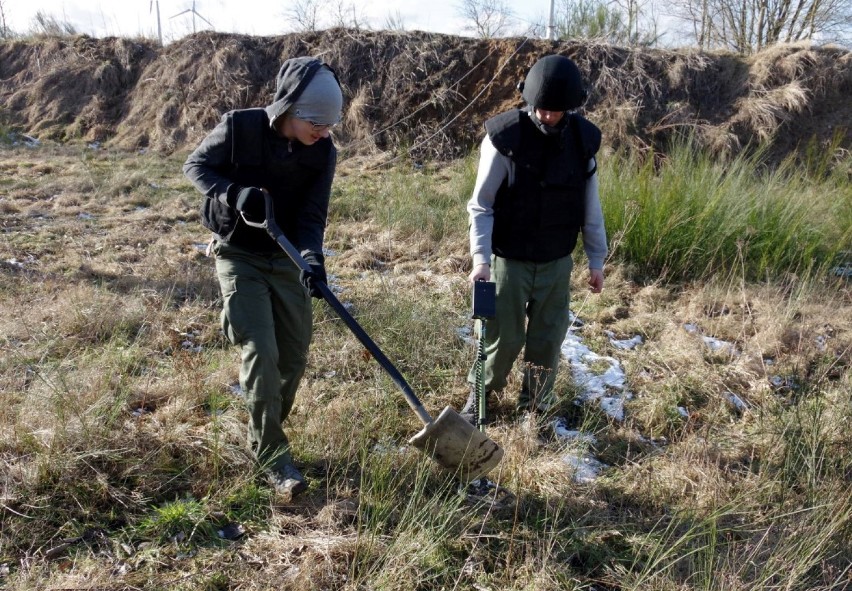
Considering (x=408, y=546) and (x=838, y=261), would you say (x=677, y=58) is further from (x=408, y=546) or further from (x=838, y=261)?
(x=408, y=546)

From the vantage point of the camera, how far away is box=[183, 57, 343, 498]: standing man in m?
2.42

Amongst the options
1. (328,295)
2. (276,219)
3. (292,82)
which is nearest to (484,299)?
(328,295)

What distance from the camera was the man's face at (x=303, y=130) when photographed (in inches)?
96.5

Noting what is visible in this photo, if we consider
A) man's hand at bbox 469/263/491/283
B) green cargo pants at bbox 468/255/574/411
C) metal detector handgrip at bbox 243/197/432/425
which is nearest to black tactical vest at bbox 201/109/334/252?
metal detector handgrip at bbox 243/197/432/425

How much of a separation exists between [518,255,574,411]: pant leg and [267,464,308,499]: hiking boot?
3.80ft

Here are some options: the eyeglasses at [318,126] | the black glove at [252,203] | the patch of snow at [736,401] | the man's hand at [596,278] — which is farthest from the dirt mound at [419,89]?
the black glove at [252,203]

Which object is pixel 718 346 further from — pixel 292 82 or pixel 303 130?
pixel 292 82

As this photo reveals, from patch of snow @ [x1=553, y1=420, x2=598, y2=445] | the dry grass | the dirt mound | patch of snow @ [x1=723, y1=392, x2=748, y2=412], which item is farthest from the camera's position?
the dirt mound

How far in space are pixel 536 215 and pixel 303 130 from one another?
1120 mm

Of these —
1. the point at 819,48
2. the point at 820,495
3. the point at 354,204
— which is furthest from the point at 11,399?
the point at 819,48

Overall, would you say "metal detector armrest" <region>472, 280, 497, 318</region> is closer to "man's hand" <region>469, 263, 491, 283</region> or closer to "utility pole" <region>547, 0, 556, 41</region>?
"man's hand" <region>469, 263, 491, 283</region>

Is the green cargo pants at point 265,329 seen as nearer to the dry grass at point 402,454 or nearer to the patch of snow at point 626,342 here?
the dry grass at point 402,454

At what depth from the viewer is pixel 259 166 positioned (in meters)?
2.56

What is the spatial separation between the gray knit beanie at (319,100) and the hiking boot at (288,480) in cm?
139
